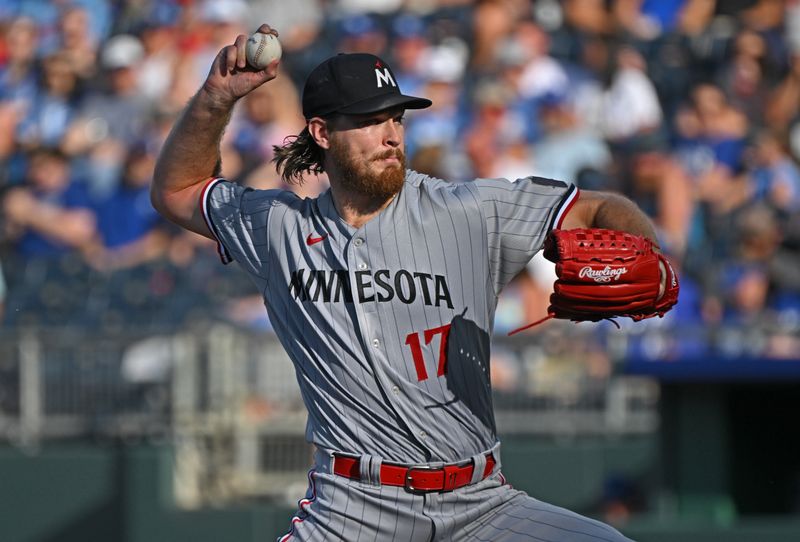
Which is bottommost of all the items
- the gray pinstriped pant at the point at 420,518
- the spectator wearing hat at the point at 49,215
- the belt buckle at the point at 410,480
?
the gray pinstriped pant at the point at 420,518

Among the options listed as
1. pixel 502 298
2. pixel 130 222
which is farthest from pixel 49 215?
pixel 502 298

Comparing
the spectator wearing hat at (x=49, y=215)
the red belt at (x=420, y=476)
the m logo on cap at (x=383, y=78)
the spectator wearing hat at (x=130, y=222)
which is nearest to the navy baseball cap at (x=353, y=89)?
the m logo on cap at (x=383, y=78)

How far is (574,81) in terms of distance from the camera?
33.3ft

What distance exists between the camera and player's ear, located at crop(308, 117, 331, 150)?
381 cm

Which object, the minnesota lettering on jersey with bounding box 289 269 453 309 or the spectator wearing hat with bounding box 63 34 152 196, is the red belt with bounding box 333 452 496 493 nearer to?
the minnesota lettering on jersey with bounding box 289 269 453 309

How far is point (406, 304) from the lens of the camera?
3.63 meters

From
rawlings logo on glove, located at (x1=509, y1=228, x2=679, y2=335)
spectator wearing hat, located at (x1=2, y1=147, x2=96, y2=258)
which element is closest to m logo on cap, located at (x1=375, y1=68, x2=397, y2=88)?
rawlings logo on glove, located at (x1=509, y1=228, x2=679, y2=335)

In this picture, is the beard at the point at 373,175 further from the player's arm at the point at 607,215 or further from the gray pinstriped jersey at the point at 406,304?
the player's arm at the point at 607,215

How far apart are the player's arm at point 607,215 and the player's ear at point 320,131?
724 mm

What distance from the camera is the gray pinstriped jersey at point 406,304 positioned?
3.62 metres

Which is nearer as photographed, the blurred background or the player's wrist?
the player's wrist

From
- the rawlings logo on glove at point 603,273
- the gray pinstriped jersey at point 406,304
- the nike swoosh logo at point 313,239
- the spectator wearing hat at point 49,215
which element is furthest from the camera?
the spectator wearing hat at point 49,215

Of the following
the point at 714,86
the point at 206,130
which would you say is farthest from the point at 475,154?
the point at 206,130

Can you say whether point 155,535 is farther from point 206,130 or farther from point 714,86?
point 714,86
